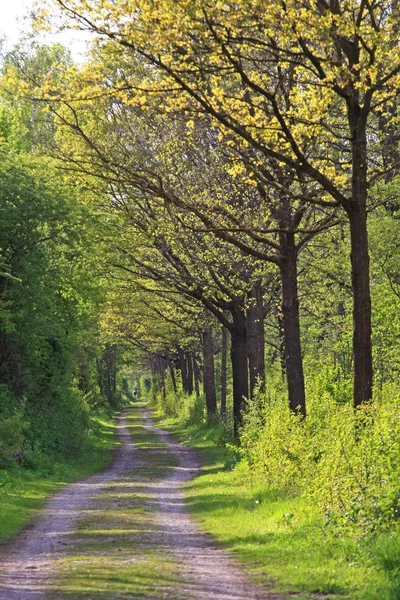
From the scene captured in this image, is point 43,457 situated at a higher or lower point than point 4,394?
lower

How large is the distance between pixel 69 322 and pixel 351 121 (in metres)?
23.5

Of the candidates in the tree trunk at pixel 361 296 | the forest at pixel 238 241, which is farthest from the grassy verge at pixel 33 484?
the tree trunk at pixel 361 296

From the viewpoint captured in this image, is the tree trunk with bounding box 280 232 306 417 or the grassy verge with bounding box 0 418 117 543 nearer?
the grassy verge with bounding box 0 418 117 543

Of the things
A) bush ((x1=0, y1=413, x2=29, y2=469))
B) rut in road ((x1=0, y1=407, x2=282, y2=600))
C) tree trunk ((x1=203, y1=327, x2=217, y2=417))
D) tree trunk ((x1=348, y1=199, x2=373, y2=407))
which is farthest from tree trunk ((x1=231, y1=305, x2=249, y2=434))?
tree trunk ((x1=348, y1=199, x2=373, y2=407))

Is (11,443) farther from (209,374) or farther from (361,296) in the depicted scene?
(209,374)

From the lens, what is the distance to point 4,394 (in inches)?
1099

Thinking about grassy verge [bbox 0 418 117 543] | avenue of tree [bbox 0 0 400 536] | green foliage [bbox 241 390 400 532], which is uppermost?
avenue of tree [bbox 0 0 400 536]

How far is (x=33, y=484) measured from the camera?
72.9 ft

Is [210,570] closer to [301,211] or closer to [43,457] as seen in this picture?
[301,211]

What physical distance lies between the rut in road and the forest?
0.36m

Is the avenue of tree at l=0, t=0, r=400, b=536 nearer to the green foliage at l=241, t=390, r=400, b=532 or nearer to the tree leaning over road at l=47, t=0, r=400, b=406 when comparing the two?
the tree leaning over road at l=47, t=0, r=400, b=406

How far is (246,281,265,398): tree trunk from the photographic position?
27594 millimetres

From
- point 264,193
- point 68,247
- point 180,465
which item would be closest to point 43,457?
point 180,465

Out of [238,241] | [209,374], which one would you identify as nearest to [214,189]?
[238,241]
